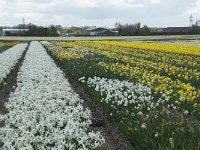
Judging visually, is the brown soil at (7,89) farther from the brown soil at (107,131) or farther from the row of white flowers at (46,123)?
the brown soil at (107,131)

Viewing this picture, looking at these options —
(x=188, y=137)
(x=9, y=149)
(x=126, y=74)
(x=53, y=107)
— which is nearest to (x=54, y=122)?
(x=53, y=107)

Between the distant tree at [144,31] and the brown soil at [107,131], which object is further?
the distant tree at [144,31]

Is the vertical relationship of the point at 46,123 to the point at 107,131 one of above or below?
above

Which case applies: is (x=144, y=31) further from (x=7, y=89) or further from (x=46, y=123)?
(x=46, y=123)

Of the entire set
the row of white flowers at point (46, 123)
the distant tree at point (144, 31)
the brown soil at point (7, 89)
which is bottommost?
the distant tree at point (144, 31)

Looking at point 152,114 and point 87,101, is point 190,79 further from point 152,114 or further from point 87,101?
point 152,114

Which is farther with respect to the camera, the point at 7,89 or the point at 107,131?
the point at 7,89

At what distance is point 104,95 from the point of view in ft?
44.0

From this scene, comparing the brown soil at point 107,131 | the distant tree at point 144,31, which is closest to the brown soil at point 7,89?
the brown soil at point 107,131

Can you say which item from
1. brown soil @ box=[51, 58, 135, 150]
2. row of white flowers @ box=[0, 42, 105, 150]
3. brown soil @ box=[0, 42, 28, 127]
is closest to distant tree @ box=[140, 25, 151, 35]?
brown soil @ box=[0, 42, 28, 127]

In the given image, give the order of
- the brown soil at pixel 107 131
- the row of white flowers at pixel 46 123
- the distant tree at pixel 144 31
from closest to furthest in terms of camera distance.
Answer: the row of white flowers at pixel 46 123 → the brown soil at pixel 107 131 → the distant tree at pixel 144 31

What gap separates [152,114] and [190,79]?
8.06 m

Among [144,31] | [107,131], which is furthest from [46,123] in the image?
[144,31]

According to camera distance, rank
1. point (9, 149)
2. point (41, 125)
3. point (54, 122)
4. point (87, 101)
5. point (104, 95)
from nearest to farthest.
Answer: point (9, 149)
point (41, 125)
point (54, 122)
point (104, 95)
point (87, 101)
